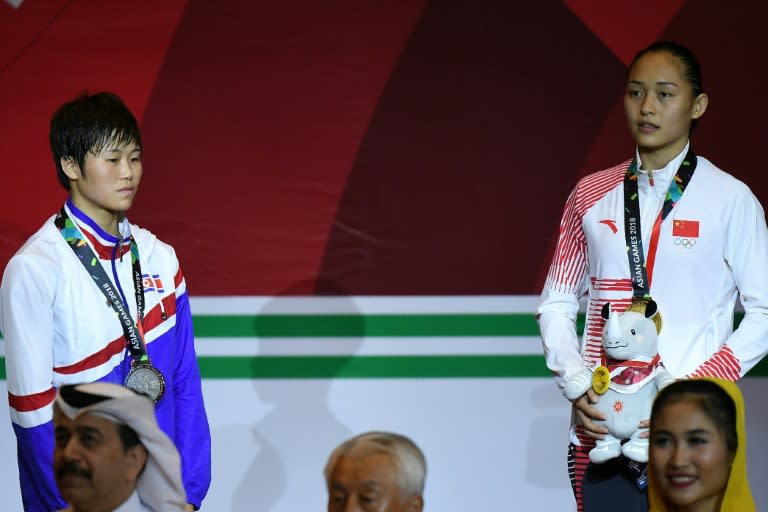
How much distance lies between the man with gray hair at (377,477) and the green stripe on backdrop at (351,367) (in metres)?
1.96

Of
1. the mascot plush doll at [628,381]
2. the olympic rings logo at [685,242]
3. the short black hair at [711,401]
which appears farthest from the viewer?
the olympic rings logo at [685,242]

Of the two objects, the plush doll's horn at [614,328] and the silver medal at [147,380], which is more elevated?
the plush doll's horn at [614,328]

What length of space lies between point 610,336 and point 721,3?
2039 mm

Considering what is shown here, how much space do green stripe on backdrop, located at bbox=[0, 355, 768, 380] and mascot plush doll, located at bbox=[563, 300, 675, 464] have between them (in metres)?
1.56

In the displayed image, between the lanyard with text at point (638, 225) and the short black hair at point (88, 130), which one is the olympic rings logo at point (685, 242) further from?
the short black hair at point (88, 130)

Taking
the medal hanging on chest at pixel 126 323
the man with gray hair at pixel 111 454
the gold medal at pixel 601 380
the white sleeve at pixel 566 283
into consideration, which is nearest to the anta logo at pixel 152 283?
the medal hanging on chest at pixel 126 323

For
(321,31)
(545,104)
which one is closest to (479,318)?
(545,104)

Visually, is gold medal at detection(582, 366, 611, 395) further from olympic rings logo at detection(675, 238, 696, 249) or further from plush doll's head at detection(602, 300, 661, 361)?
olympic rings logo at detection(675, 238, 696, 249)

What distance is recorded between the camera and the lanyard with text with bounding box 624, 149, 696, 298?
9.87 ft

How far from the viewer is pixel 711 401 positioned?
8.54ft

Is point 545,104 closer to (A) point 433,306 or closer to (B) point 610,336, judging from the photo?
(A) point 433,306

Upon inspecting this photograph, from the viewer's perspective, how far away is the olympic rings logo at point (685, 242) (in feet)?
9.86

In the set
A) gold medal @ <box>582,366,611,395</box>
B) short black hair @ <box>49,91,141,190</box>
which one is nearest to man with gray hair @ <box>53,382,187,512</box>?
short black hair @ <box>49,91,141,190</box>

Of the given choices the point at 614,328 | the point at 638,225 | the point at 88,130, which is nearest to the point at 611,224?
the point at 638,225
